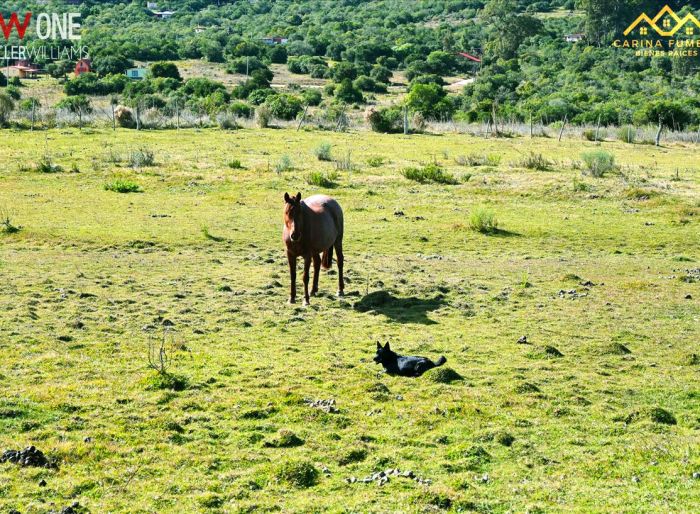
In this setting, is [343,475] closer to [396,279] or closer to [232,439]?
[232,439]

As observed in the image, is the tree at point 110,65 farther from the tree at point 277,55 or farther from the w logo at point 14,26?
the w logo at point 14,26

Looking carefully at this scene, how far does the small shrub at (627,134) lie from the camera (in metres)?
42.9

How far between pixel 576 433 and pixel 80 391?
215 inches

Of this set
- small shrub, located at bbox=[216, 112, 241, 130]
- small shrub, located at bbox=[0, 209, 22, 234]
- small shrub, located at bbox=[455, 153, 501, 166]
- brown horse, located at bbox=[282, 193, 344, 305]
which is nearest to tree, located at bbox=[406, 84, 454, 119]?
small shrub, located at bbox=[216, 112, 241, 130]

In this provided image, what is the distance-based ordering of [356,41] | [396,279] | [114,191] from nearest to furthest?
[396,279] → [114,191] → [356,41]

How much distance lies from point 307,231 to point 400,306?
2.03m

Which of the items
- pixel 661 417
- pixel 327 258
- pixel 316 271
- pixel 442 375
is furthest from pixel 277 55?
pixel 661 417

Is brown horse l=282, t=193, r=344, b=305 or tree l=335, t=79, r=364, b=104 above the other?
tree l=335, t=79, r=364, b=104

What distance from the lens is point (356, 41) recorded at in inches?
4304

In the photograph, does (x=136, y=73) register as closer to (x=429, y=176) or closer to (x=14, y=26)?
(x=14, y=26)

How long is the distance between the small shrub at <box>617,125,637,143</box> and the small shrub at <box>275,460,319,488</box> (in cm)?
3878

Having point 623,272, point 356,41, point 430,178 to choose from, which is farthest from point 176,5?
point 623,272

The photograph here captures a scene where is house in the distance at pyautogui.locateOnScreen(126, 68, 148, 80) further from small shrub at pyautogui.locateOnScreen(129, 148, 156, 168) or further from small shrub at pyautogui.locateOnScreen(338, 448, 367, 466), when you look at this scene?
small shrub at pyautogui.locateOnScreen(338, 448, 367, 466)

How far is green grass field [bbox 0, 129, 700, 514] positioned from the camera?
7551 mm
